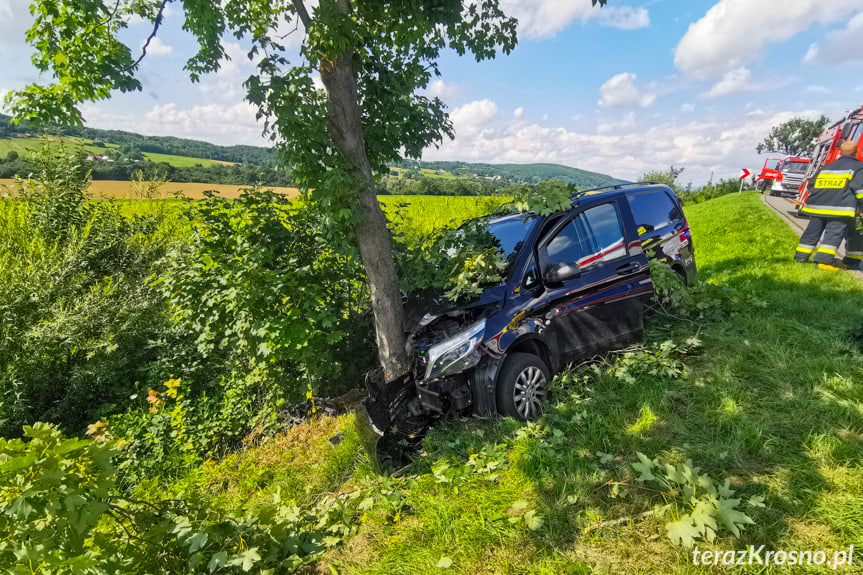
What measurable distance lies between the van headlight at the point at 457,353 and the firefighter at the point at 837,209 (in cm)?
673

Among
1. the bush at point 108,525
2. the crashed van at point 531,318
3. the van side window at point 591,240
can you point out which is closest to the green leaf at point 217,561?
the bush at point 108,525

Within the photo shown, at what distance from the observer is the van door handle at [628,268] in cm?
424

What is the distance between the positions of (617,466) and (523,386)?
1.07 m

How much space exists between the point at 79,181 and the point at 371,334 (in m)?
8.85

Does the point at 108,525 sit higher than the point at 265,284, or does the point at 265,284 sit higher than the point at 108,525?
the point at 265,284

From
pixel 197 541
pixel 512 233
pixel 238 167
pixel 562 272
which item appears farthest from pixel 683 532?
pixel 238 167

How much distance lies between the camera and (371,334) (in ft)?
17.3

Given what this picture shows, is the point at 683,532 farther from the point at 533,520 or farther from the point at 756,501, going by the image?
the point at 533,520

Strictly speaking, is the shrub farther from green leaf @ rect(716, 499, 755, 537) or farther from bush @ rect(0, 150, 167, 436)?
green leaf @ rect(716, 499, 755, 537)

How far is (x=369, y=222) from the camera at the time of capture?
13.1 feet

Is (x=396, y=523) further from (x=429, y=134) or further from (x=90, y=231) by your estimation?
(x=90, y=231)

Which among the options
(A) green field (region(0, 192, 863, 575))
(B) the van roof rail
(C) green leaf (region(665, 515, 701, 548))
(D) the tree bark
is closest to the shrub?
(D) the tree bark

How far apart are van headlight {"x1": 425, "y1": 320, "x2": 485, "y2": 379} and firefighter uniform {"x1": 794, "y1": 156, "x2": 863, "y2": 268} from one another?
6867 millimetres

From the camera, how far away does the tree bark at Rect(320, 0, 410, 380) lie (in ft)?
12.2
